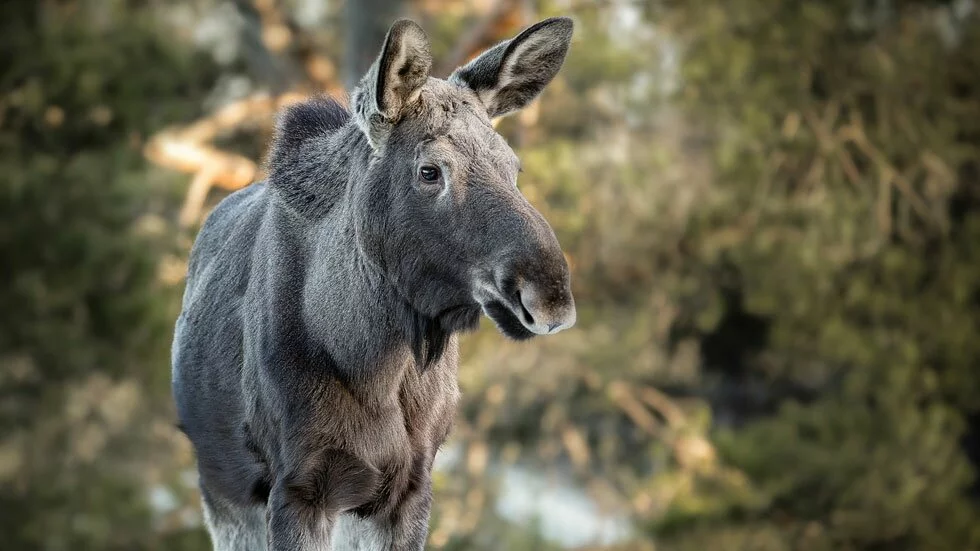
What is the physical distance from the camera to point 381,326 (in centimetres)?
366

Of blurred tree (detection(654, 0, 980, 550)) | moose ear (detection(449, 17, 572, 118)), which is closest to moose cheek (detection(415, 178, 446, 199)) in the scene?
moose ear (detection(449, 17, 572, 118))

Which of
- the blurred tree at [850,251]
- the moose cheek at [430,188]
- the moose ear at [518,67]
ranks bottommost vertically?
the blurred tree at [850,251]

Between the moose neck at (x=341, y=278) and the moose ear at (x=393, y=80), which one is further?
the moose neck at (x=341, y=278)

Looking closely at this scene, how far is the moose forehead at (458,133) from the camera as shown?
348 cm

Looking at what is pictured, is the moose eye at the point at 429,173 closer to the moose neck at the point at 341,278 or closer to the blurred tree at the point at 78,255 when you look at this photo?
the moose neck at the point at 341,278

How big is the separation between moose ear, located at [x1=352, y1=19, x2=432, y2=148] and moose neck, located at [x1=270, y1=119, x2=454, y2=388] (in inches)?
5.2

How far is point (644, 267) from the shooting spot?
68.6 feet

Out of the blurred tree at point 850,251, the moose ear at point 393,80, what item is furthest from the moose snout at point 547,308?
the blurred tree at point 850,251

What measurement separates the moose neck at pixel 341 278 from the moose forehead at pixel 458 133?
22 cm

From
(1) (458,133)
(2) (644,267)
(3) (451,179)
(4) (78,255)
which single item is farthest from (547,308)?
(2) (644,267)

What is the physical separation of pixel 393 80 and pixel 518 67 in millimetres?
354

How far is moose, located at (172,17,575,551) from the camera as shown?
340 cm

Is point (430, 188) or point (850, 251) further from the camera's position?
point (850, 251)

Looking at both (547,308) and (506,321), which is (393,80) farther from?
(547,308)
